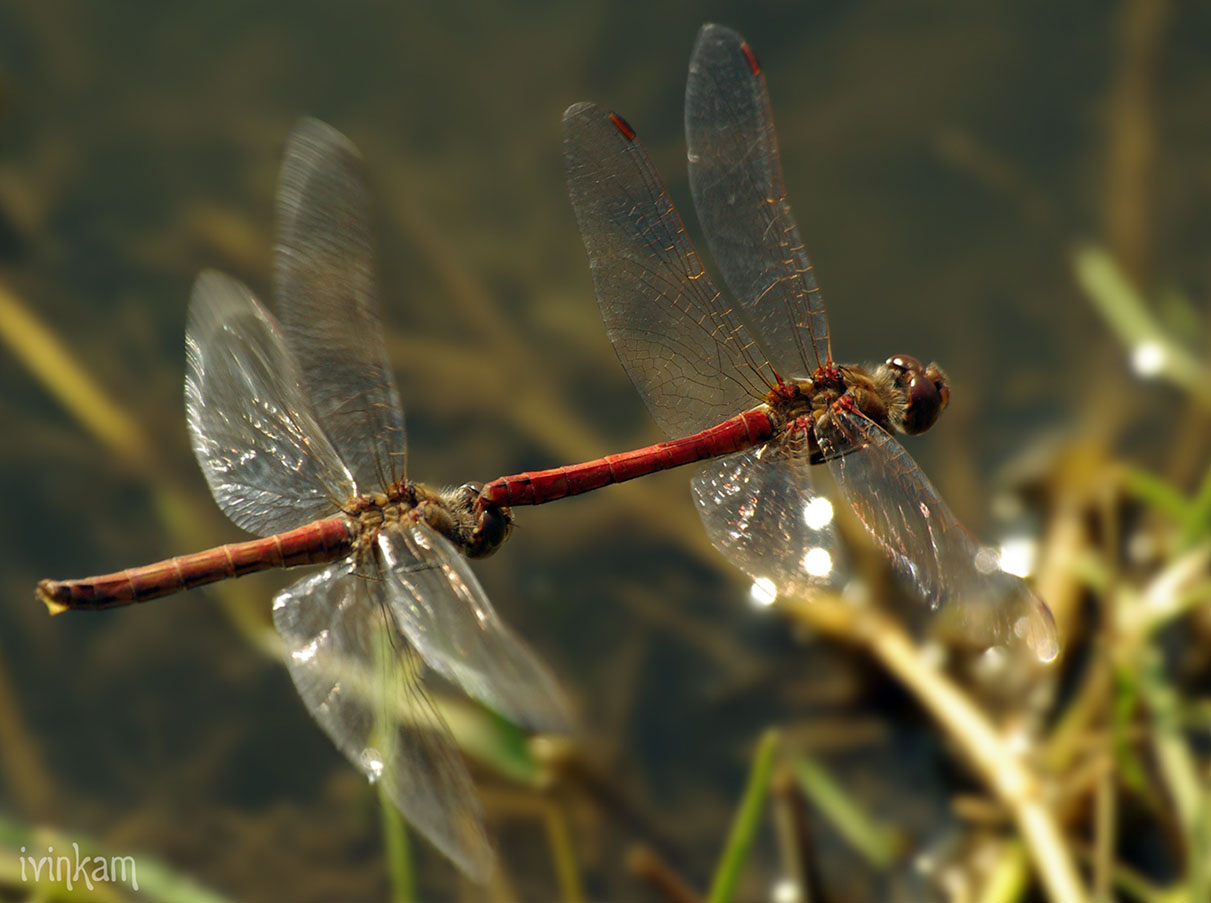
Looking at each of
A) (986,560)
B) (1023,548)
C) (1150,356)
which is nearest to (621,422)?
(1023,548)

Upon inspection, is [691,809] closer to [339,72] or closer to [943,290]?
[943,290]

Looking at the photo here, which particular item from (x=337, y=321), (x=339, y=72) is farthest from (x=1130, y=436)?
(x=339, y=72)

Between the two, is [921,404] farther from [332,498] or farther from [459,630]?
[332,498]

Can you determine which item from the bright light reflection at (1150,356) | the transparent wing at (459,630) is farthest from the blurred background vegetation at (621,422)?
the transparent wing at (459,630)

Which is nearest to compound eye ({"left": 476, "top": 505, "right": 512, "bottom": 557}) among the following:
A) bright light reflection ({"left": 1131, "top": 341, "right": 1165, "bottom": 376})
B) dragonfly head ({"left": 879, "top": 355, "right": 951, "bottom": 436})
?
dragonfly head ({"left": 879, "top": 355, "right": 951, "bottom": 436})

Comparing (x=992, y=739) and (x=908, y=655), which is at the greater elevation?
(x=908, y=655)

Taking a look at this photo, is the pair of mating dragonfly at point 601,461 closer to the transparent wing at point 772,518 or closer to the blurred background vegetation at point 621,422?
the transparent wing at point 772,518
